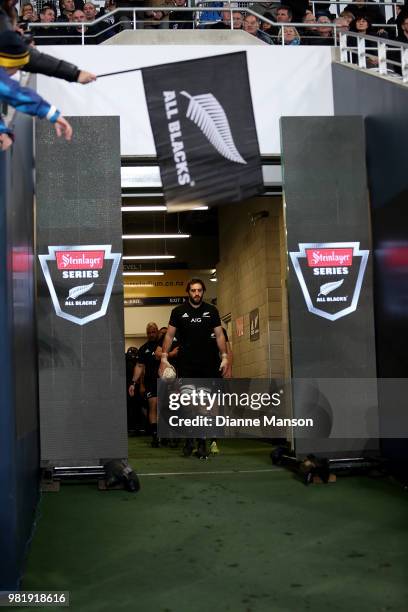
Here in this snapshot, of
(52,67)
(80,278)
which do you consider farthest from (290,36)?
(52,67)

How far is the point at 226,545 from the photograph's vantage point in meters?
5.04

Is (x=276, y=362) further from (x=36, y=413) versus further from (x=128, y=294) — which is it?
(x=128, y=294)

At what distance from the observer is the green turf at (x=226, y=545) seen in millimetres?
4148

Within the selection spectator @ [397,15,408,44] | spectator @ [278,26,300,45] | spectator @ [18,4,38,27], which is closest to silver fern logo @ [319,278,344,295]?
spectator @ [278,26,300,45]

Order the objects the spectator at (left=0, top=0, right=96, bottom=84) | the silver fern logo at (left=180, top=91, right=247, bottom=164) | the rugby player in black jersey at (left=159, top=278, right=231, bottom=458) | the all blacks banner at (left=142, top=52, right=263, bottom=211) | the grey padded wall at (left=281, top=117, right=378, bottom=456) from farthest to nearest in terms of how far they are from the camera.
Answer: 1. the rugby player in black jersey at (left=159, top=278, right=231, bottom=458)
2. the grey padded wall at (left=281, top=117, right=378, bottom=456)
3. the silver fern logo at (left=180, top=91, right=247, bottom=164)
4. the all blacks banner at (left=142, top=52, right=263, bottom=211)
5. the spectator at (left=0, top=0, right=96, bottom=84)

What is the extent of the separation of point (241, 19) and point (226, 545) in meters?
6.94

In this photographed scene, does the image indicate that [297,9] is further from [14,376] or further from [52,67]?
[14,376]

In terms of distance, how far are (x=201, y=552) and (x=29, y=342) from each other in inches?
82.5

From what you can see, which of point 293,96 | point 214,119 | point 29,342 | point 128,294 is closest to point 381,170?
point 293,96

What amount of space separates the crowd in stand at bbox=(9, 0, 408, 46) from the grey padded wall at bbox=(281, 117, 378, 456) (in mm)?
1815

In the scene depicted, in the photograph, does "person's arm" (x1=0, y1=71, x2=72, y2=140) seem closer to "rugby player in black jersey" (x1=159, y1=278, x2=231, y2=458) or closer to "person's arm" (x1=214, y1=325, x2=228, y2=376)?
"rugby player in black jersey" (x1=159, y1=278, x2=231, y2=458)

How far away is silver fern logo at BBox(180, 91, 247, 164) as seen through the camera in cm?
477

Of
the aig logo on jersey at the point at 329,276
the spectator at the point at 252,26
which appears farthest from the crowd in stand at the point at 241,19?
the aig logo on jersey at the point at 329,276

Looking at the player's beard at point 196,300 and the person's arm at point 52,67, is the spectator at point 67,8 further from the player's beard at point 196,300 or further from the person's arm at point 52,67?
the person's arm at point 52,67
